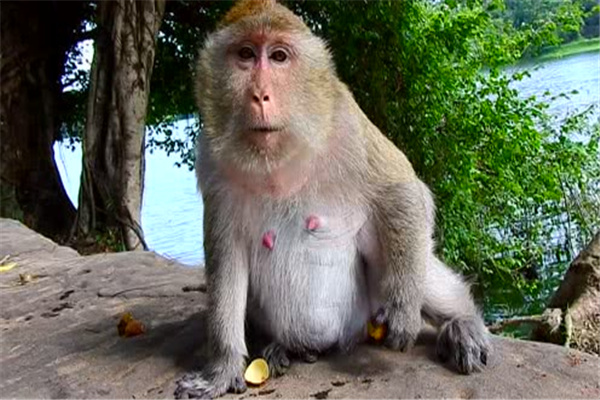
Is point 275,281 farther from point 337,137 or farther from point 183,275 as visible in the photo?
point 183,275

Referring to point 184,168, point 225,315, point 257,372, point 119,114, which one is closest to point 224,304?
point 225,315

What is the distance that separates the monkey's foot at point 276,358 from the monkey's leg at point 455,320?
20.3 inches

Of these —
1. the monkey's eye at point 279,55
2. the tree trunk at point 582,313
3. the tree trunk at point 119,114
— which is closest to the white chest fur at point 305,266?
the monkey's eye at point 279,55

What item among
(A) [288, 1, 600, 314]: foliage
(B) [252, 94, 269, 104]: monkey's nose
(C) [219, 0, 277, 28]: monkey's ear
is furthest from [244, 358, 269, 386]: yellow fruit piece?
(A) [288, 1, 600, 314]: foliage

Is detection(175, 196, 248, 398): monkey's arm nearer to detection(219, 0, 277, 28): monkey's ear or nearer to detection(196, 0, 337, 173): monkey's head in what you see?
detection(196, 0, 337, 173): monkey's head

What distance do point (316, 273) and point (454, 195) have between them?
20.0ft

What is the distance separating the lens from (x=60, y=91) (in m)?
9.30

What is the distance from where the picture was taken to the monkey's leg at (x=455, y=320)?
2.54 meters

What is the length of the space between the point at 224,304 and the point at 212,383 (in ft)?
0.84

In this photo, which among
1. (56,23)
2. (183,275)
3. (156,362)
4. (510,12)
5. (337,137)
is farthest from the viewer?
(510,12)

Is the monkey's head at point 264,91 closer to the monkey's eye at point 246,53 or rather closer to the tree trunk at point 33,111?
the monkey's eye at point 246,53

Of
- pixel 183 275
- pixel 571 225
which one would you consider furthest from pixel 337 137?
pixel 571 225

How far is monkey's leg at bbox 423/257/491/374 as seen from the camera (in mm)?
2543

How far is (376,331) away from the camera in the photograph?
2.70 m
